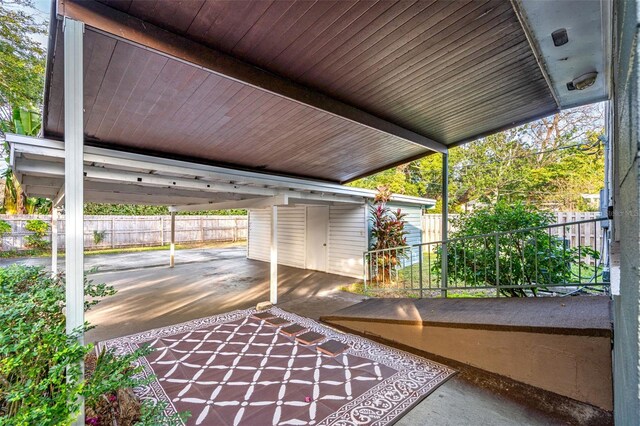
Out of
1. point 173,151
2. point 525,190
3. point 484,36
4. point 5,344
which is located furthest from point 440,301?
point 525,190

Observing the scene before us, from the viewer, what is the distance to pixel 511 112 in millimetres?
4293

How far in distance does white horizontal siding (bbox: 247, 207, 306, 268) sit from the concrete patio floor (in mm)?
565

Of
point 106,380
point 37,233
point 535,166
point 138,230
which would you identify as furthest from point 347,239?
point 37,233

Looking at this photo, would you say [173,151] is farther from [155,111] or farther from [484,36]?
[484,36]

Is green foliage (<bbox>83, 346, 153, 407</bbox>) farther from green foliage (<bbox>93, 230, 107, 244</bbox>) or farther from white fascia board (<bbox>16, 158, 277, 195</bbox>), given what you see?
green foliage (<bbox>93, 230, 107, 244</bbox>)

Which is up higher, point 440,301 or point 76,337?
point 76,337

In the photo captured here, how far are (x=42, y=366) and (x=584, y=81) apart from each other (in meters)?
5.22

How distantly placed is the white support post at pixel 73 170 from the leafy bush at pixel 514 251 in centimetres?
408

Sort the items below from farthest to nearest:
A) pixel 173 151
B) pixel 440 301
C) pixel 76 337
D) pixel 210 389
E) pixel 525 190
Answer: pixel 525 190 < pixel 173 151 < pixel 440 301 < pixel 210 389 < pixel 76 337

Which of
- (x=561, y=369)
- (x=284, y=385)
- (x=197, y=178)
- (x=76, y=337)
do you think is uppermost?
(x=197, y=178)

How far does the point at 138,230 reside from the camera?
14492 mm

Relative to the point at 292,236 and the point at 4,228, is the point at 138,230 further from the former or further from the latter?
the point at 292,236

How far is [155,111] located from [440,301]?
4.49 meters

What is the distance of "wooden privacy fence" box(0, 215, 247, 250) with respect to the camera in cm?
1160
